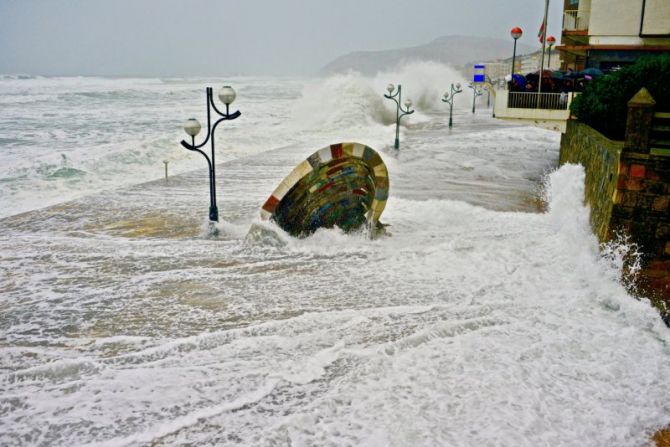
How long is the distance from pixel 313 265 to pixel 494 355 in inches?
131

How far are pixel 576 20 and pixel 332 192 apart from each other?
66.1ft

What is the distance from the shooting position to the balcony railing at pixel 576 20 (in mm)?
24844

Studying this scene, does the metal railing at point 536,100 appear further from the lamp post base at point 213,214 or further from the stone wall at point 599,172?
the lamp post base at point 213,214

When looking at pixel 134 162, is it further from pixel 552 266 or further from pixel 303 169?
pixel 552 266

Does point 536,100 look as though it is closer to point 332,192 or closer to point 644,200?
point 332,192

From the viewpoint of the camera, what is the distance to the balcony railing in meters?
24.8

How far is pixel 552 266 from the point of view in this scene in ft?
26.4

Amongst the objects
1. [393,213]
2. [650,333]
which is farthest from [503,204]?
[650,333]

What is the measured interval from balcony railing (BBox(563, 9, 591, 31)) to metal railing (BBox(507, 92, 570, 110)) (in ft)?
31.9

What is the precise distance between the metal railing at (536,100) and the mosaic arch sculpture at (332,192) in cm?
895

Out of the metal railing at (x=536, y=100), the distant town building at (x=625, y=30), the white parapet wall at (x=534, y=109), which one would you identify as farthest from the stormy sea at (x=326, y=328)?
the distant town building at (x=625, y=30)

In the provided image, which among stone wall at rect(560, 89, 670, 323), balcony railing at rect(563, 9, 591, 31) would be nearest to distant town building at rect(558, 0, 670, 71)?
balcony railing at rect(563, 9, 591, 31)

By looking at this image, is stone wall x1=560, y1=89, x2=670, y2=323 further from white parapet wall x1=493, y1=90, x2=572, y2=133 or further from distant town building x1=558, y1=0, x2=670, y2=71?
distant town building x1=558, y1=0, x2=670, y2=71

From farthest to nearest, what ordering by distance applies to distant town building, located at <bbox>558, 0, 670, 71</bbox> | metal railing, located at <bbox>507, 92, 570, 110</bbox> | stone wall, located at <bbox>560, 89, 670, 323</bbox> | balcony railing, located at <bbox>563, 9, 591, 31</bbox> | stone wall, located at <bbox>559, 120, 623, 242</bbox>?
balcony railing, located at <bbox>563, 9, 591, 31</bbox>, distant town building, located at <bbox>558, 0, 670, 71</bbox>, metal railing, located at <bbox>507, 92, 570, 110</bbox>, stone wall, located at <bbox>559, 120, 623, 242</bbox>, stone wall, located at <bbox>560, 89, 670, 323</bbox>
